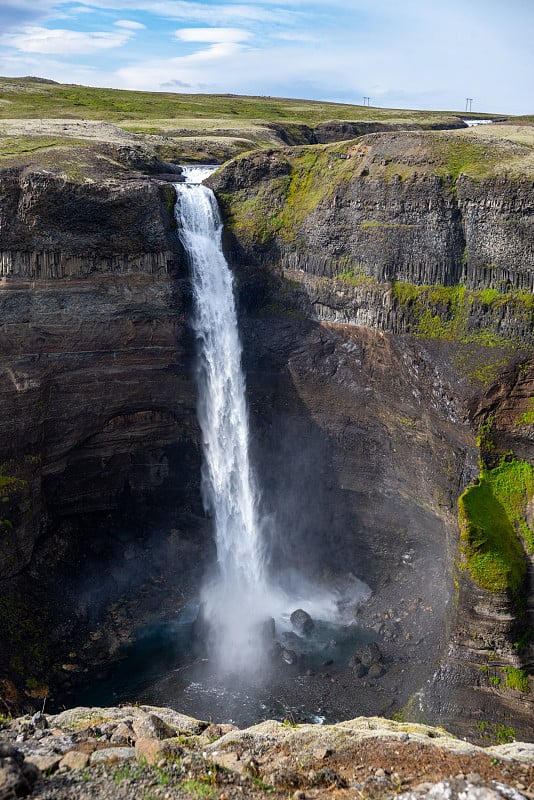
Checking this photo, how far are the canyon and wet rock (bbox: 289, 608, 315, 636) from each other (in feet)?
10.2

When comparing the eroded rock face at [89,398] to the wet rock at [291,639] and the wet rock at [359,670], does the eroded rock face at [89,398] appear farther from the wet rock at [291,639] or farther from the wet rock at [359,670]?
the wet rock at [359,670]

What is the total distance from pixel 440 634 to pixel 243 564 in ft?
40.0

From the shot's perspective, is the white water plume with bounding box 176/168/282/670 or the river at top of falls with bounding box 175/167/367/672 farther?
the white water plume with bounding box 176/168/282/670

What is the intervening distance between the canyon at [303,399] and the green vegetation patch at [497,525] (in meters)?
0.16

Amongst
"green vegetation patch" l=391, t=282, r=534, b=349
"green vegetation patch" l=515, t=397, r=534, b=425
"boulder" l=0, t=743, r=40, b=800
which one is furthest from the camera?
"green vegetation patch" l=391, t=282, r=534, b=349

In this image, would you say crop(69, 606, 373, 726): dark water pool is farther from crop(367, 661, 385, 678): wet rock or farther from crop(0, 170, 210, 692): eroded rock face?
crop(0, 170, 210, 692): eroded rock face

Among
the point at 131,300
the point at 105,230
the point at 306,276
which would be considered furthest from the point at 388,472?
the point at 105,230

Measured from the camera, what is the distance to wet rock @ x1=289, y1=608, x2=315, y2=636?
37787mm

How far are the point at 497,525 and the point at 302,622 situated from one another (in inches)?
446

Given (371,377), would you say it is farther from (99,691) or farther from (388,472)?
(99,691)

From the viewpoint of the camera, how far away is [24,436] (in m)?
37.4

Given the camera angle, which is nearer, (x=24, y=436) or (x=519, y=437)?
(x=519, y=437)

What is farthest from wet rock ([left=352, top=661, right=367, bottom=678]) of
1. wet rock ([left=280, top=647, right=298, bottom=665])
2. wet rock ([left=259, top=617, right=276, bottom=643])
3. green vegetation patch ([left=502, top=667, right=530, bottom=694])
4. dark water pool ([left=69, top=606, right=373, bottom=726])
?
green vegetation patch ([left=502, top=667, right=530, bottom=694])

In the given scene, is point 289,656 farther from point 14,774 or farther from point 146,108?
point 146,108
